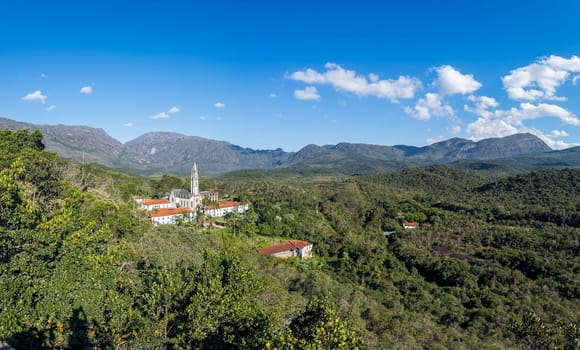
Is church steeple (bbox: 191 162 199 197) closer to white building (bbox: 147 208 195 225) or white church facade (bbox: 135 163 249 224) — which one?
white church facade (bbox: 135 163 249 224)

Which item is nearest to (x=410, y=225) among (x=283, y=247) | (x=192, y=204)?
(x=283, y=247)

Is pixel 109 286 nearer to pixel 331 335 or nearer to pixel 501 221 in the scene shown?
pixel 331 335

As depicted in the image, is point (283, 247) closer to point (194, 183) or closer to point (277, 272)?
point (277, 272)

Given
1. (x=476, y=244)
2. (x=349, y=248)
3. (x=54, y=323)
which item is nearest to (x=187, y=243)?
(x=54, y=323)

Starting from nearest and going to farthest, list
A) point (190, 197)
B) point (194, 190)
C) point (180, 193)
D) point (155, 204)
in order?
point (155, 204)
point (190, 197)
point (194, 190)
point (180, 193)

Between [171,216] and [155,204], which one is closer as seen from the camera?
[171,216]

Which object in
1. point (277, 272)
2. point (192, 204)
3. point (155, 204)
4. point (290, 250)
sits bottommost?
point (290, 250)

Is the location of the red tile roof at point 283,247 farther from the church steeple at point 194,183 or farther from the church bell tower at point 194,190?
the church steeple at point 194,183

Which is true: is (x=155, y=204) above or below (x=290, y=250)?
above
